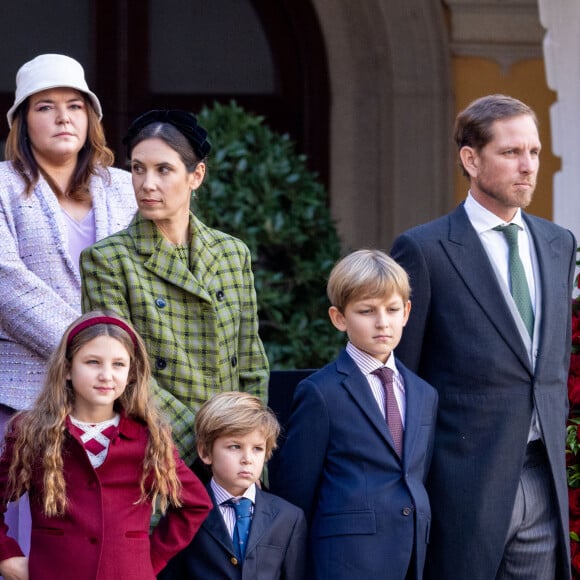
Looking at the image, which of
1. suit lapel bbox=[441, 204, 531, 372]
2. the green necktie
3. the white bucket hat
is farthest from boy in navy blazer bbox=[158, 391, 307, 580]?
the white bucket hat

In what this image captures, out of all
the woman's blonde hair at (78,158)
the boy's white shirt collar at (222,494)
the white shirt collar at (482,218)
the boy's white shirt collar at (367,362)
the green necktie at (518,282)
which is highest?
the woman's blonde hair at (78,158)

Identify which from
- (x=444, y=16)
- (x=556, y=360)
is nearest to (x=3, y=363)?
(x=556, y=360)

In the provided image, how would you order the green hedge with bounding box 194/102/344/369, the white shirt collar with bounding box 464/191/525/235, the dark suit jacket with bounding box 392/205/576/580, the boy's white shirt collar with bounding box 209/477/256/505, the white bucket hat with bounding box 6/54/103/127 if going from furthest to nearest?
the green hedge with bounding box 194/102/344/369 → the white bucket hat with bounding box 6/54/103/127 → the white shirt collar with bounding box 464/191/525/235 → the dark suit jacket with bounding box 392/205/576/580 → the boy's white shirt collar with bounding box 209/477/256/505

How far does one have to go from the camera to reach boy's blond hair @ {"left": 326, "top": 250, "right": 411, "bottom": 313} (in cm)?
427

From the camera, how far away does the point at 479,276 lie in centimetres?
442

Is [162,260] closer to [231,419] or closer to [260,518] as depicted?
[231,419]

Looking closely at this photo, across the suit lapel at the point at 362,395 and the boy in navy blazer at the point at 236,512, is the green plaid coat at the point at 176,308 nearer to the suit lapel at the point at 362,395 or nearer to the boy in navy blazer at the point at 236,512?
the boy in navy blazer at the point at 236,512

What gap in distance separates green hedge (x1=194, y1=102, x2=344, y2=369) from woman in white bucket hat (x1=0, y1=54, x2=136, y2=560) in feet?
8.18

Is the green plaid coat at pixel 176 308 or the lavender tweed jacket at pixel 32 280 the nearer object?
the green plaid coat at pixel 176 308

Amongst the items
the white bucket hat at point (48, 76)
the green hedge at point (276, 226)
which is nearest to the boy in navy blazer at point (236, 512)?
the white bucket hat at point (48, 76)

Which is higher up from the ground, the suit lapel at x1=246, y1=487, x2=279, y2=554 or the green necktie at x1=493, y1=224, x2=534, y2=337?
the green necktie at x1=493, y1=224, x2=534, y2=337

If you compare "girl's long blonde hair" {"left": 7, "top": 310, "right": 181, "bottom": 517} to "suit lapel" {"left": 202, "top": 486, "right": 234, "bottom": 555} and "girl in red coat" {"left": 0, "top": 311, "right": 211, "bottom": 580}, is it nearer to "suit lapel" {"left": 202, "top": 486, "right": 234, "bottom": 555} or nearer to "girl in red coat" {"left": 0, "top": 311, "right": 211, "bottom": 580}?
"girl in red coat" {"left": 0, "top": 311, "right": 211, "bottom": 580}

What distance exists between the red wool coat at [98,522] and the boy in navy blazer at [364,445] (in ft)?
1.32

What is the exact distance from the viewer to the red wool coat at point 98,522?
3934 mm
